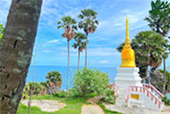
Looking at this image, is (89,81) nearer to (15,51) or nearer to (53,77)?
(15,51)

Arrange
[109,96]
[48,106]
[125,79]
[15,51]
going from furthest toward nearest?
[125,79] < [109,96] < [48,106] < [15,51]

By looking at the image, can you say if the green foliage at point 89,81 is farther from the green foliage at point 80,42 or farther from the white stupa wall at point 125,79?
the green foliage at point 80,42

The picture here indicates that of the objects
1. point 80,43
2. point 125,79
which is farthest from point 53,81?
point 125,79

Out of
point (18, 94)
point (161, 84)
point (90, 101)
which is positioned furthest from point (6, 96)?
point (161, 84)

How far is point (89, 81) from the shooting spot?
11438 millimetres

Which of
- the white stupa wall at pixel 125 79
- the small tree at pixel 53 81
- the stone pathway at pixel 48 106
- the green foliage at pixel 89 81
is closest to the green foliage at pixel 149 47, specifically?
the white stupa wall at pixel 125 79

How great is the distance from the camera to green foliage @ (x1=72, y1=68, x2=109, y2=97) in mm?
10984

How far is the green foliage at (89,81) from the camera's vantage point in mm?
10984

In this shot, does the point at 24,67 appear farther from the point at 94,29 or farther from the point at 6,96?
the point at 94,29

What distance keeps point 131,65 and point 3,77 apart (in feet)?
42.1

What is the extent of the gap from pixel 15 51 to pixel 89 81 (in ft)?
33.7

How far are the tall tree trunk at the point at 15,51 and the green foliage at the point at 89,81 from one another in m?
9.51

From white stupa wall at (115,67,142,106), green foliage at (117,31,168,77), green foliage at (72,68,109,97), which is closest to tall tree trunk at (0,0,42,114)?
green foliage at (72,68,109,97)

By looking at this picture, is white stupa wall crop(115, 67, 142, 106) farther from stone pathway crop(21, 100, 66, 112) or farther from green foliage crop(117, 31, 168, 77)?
green foliage crop(117, 31, 168, 77)
